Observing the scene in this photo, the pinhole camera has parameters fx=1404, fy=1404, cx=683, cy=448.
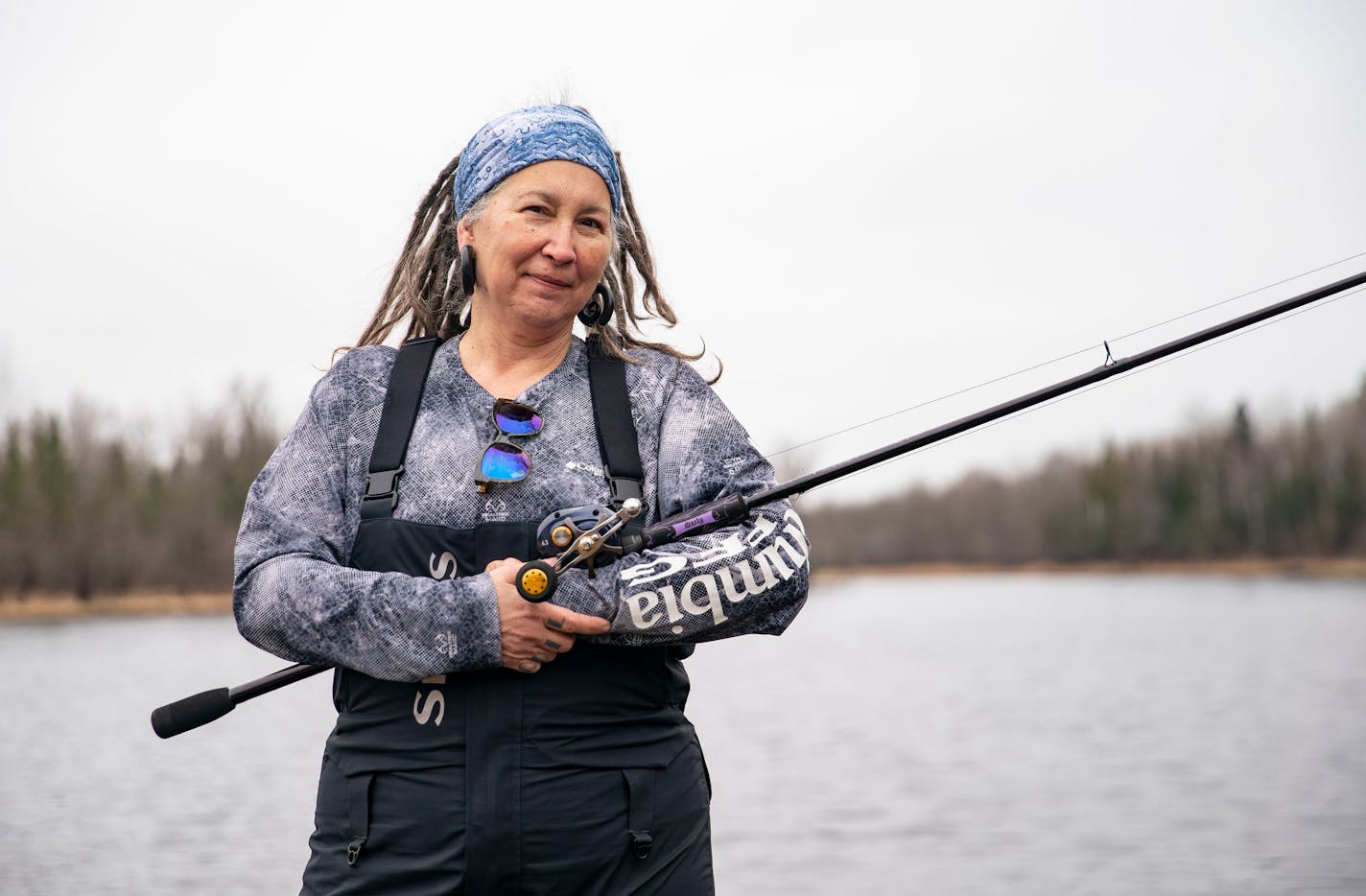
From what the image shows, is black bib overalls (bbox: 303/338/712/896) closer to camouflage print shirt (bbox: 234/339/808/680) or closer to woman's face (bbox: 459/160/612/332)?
camouflage print shirt (bbox: 234/339/808/680)

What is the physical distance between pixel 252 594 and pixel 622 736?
71 cm

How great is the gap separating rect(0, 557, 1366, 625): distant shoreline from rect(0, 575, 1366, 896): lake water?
17.8ft

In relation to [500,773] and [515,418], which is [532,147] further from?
[500,773]

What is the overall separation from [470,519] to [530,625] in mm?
287

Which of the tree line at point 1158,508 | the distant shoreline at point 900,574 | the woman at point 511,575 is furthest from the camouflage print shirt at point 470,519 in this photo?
the tree line at point 1158,508

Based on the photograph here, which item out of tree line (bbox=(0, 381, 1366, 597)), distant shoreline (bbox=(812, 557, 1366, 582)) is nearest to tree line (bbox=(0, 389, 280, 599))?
tree line (bbox=(0, 381, 1366, 597))

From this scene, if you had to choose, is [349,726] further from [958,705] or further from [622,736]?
[958,705]

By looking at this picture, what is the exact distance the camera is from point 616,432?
2.66 meters

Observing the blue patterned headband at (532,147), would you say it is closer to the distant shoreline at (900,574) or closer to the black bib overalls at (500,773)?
the black bib overalls at (500,773)

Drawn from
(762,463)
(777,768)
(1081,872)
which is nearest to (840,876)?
(1081,872)

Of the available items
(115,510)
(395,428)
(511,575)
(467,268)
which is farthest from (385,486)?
(115,510)

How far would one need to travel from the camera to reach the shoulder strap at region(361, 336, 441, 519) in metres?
2.59

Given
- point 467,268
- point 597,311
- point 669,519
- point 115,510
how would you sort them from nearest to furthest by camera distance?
point 669,519, point 467,268, point 597,311, point 115,510

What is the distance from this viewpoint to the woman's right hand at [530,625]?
2389 millimetres
